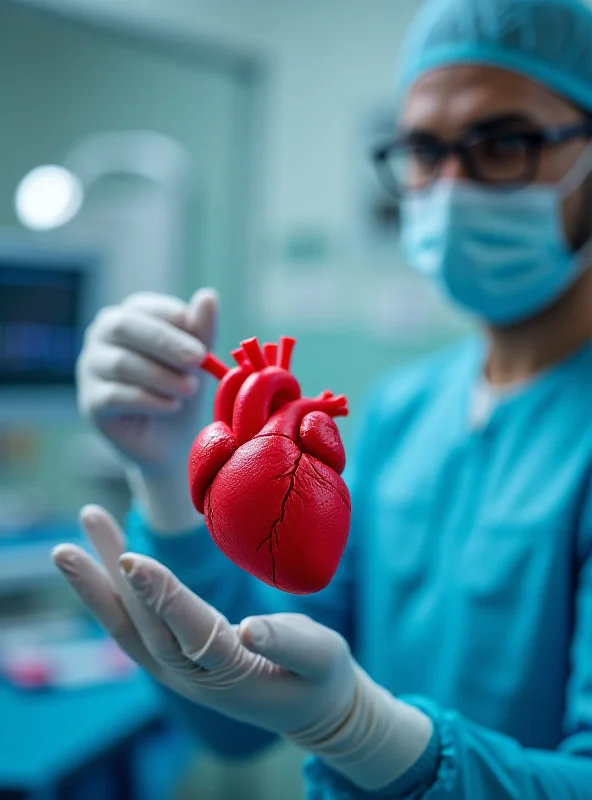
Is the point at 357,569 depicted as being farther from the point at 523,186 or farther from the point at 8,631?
the point at 8,631

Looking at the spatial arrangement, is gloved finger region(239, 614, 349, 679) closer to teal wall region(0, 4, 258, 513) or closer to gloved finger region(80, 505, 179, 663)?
gloved finger region(80, 505, 179, 663)

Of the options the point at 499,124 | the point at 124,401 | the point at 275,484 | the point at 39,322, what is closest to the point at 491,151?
the point at 499,124

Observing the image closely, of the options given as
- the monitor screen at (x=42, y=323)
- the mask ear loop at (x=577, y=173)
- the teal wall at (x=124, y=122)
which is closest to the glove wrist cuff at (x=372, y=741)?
the mask ear loop at (x=577, y=173)

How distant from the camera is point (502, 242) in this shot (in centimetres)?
92

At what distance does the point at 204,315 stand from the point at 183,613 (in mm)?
231

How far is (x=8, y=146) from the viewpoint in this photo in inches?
92.4

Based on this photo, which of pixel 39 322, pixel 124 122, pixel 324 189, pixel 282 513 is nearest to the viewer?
pixel 282 513

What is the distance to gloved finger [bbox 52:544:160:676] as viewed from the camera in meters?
0.60

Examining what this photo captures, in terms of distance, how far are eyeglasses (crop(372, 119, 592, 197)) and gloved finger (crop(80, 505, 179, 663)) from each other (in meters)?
0.50

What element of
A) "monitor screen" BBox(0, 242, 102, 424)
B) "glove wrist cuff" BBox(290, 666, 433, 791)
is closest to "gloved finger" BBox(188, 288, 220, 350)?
"glove wrist cuff" BBox(290, 666, 433, 791)

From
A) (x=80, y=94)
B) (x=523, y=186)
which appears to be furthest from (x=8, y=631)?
(x=80, y=94)

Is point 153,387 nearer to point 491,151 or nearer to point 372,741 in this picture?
point 372,741

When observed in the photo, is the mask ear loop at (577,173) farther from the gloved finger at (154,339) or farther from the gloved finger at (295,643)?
the gloved finger at (295,643)

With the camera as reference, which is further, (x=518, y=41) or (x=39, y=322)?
(x=39, y=322)
